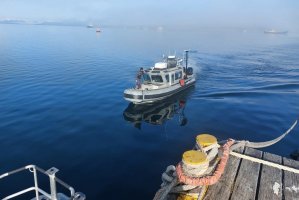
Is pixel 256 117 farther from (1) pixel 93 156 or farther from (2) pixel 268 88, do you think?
(1) pixel 93 156

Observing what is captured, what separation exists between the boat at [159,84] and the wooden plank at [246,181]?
19096 mm

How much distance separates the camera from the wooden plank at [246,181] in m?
5.90

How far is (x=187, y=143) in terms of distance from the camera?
18203 millimetres

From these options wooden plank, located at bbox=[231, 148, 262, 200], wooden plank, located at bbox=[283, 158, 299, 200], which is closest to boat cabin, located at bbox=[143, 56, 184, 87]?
wooden plank, located at bbox=[231, 148, 262, 200]

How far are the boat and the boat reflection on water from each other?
64cm

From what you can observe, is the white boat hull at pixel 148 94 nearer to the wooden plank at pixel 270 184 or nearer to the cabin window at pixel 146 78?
the cabin window at pixel 146 78

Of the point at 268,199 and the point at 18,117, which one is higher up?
the point at 268,199

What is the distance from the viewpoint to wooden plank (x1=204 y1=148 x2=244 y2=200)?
583 cm

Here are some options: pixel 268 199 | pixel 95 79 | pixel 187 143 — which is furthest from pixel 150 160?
pixel 95 79

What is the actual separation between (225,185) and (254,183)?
0.81m

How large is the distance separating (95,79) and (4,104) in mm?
13558

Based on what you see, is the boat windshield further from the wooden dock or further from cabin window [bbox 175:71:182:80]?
the wooden dock

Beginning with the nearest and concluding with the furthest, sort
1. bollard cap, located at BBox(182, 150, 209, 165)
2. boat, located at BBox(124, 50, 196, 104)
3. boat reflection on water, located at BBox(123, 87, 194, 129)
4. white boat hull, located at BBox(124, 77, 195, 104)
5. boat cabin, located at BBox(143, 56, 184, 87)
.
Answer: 1. bollard cap, located at BBox(182, 150, 209, 165)
2. boat reflection on water, located at BBox(123, 87, 194, 129)
3. white boat hull, located at BBox(124, 77, 195, 104)
4. boat, located at BBox(124, 50, 196, 104)
5. boat cabin, located at BBox(143, 56, 184, 87)

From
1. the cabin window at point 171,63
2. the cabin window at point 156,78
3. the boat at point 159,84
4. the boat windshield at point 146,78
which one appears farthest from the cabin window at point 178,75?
the boat windshield at point 146,78
